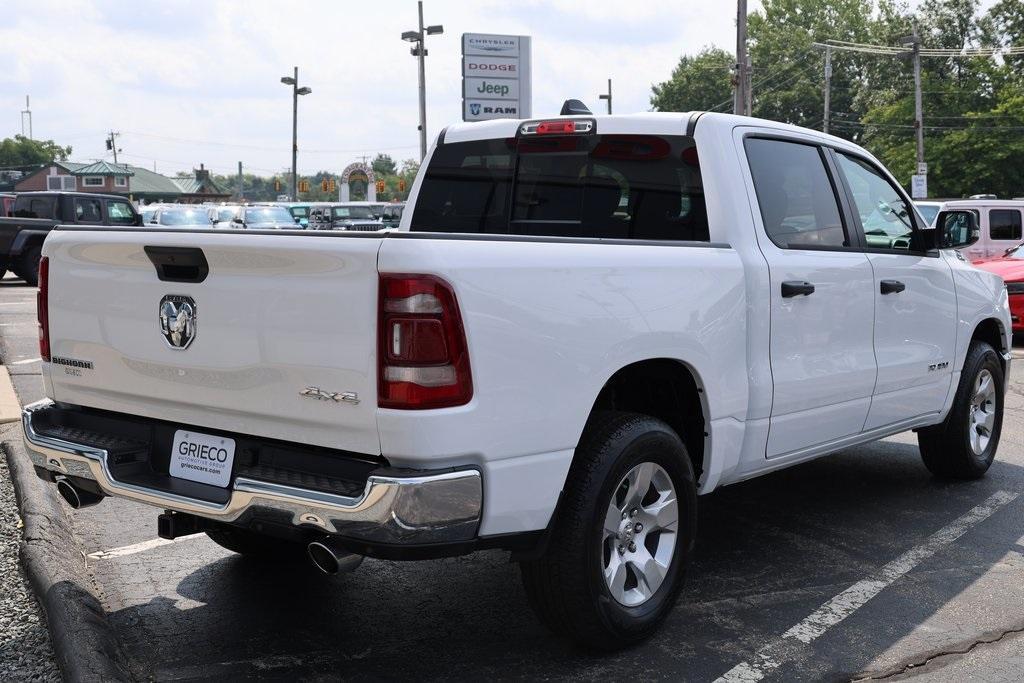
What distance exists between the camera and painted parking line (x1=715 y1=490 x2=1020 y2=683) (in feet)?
12.7

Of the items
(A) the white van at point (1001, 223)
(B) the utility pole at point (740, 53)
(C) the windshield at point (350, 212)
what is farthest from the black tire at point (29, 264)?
(C) the windshield at point (350, 212)

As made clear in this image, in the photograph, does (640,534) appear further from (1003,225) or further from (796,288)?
(1003,225)

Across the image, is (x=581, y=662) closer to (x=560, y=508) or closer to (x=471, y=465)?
(x=560, y=508)

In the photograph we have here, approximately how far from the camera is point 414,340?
10.5 ft

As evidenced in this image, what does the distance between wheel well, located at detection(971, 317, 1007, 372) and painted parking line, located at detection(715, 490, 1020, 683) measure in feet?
3.47

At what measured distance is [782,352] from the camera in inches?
183

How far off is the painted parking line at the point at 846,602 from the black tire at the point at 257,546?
2.08m

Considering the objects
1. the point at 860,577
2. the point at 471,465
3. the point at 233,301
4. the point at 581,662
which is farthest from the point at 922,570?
the point at 233,301

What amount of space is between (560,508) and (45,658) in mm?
1829

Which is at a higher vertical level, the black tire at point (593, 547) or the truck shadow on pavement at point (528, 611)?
the black tire at point (593, 547)

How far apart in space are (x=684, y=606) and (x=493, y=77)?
24.9 metres

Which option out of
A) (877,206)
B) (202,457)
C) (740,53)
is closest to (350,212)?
(740,53)

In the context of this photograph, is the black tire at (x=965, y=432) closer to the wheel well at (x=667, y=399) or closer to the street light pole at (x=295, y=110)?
the wheel well at (x=667, y=399)

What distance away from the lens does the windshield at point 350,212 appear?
39.8 m
